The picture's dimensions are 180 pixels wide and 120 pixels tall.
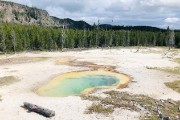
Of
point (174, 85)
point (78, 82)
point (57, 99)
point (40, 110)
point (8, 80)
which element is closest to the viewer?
point (40, 110)

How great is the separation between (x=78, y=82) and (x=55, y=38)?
89.7m

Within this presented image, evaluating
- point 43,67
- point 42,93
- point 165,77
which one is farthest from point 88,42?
point 42,93

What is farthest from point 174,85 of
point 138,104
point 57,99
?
point 57,99

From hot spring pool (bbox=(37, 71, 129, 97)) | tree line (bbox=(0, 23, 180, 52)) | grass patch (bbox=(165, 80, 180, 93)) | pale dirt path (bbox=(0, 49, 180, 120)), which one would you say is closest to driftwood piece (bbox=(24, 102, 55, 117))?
pale dirt path (bbox=(0, 49, 180, 120))

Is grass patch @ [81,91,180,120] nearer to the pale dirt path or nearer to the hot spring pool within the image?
the pale dirt path

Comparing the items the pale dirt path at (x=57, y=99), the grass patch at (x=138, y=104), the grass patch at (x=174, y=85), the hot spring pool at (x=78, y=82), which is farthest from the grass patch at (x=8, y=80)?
the grass patch at (x=174, y=85)

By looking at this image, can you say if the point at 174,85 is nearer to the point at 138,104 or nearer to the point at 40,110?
the point at 138,104

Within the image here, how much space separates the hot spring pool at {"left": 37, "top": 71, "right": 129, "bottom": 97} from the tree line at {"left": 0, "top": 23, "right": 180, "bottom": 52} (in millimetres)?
59924

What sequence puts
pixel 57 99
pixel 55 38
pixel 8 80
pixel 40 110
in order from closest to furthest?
pixel 40 110 → pixel 57 99 → pixel 8 80 → pixel 55 38

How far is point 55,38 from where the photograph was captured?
155625mm

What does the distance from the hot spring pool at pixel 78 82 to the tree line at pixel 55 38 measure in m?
59.9

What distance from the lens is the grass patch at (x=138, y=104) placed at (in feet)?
141

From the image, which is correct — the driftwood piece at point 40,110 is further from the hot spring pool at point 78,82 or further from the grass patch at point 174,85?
the grass patch at point 174,85

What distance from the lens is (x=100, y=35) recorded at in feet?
593
